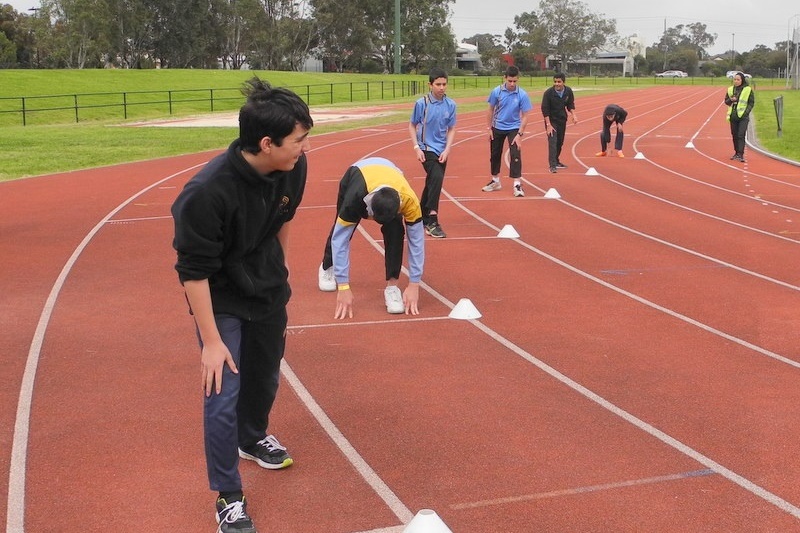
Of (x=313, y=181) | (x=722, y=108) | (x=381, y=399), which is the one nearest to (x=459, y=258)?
(x=381, y=399)

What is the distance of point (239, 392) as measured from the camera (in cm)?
409

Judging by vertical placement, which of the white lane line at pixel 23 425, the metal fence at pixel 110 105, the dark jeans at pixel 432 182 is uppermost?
the metal fence at pixel 110 105

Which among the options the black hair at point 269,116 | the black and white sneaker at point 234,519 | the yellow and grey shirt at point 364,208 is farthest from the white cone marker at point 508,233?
the black hair at point 269,116

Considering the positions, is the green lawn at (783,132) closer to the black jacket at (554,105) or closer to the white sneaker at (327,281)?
the black jacket at (554,105)

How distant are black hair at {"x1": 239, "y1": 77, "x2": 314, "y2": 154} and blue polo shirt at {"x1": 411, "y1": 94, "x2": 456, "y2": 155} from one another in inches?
294

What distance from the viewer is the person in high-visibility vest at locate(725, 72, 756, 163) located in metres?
19.2

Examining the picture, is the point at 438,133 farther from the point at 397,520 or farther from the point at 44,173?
the point at 44,173

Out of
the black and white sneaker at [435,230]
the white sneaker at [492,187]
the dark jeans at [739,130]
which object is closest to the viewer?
the black and white sneaker at [435,230]

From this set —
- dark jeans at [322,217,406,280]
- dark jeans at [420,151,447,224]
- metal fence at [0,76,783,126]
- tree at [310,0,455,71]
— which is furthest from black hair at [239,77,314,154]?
tree at [310,0,455,71]

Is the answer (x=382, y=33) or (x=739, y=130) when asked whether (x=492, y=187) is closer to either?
(x=739, y=130)

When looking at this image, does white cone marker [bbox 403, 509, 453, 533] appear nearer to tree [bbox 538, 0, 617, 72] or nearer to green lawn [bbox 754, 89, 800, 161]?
green lawn [bbox 754, 89, 800, 161]

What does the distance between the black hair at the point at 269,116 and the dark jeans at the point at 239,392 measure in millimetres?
768

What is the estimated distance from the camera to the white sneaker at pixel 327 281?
835 cm

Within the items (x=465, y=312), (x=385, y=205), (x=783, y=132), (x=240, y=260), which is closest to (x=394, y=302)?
(x=465, y=312)
